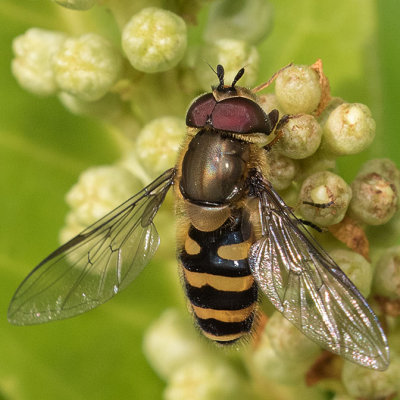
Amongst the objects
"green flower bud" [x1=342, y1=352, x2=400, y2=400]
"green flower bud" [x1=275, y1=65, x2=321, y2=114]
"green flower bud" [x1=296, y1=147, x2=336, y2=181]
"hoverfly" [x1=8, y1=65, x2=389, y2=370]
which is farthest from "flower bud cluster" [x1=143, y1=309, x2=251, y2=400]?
"green flower bud" [x1=275, y1=65, x2=321, y2=114]

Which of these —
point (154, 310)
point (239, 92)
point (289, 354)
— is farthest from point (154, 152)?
point (154, 310)

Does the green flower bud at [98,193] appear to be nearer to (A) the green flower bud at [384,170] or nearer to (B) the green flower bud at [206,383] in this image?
(B) the green flower bud at [206,383]

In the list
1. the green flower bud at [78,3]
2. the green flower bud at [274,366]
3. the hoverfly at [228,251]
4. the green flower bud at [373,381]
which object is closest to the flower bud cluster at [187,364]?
the green flower bud at [274,366]

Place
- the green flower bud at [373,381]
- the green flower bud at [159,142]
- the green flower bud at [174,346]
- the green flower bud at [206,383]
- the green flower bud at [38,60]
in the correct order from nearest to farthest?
1. the green flower bud at [373,381]
2. the green flower bud at [159,142]
3. the green flower bud at [38,60]
4. the green flower bud at [206,383]
5. the green flower bud at [174,346]

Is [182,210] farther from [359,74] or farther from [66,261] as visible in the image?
[359,74]

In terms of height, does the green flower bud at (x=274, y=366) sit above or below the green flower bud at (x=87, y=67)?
below

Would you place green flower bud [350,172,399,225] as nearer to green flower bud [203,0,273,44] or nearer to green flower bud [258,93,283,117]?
green flower bud [258,93,283,117]

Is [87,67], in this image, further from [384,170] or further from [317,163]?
[384,170]
